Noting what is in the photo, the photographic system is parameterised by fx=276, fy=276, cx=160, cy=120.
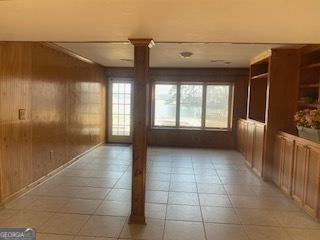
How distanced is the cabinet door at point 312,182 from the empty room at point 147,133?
0.07ft

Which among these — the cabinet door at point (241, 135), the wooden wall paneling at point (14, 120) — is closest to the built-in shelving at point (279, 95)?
the cabinet door at point (241, 135)

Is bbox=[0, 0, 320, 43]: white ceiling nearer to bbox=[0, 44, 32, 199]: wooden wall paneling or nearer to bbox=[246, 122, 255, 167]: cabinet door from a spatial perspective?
bbox=[0, 44, 32, 199]: wooden wall paneling

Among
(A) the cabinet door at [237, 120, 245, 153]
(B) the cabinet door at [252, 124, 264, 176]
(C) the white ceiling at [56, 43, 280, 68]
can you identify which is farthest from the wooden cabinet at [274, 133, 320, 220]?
(A) the cabinet door at [237, 120, 245, 153]

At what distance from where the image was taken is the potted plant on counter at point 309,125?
347 centimetres

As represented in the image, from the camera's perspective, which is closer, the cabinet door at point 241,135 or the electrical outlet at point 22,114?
the electrical outlet at point 22,114

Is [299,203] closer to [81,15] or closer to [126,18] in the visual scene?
[126,18]

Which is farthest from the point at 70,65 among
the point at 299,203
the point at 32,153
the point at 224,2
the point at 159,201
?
the point at 299,203

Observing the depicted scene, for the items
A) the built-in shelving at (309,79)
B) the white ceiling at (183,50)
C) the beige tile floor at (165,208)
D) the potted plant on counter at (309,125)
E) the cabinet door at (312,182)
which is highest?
the white ceiling at (183,50)

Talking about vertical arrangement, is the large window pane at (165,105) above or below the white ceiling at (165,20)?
below

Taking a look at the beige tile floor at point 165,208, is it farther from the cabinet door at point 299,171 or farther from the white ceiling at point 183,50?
the white ceiling at point 183,50

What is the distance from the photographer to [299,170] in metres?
3.68

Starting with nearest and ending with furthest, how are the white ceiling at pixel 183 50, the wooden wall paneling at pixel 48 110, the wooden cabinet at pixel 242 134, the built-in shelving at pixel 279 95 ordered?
the wooden wall paneling at pixel 48 110, the white ceiling at pixel 183 50, the built-in shelving at pixel 279 95, the wooden cabinet at pixel 242 134

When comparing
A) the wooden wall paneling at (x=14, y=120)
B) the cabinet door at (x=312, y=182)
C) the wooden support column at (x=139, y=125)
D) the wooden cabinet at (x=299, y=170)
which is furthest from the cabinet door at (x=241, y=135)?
the wooden wall paneling at (x=14, y=120)

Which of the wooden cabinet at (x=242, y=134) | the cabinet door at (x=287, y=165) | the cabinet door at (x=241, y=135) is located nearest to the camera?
the cabinet door at (x=287, y=165)
